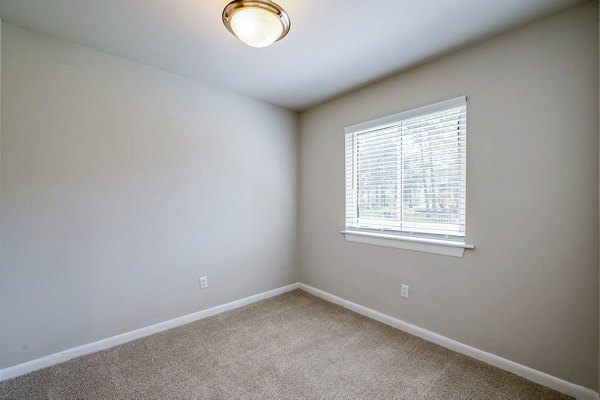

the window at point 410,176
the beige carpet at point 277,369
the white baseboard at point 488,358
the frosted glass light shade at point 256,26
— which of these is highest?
the frosted glass light shade at point 256,26

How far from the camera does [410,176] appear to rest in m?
2.45

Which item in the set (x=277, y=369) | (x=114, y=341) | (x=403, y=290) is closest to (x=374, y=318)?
(x=403, y=290)

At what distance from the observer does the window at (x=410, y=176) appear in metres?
2.17

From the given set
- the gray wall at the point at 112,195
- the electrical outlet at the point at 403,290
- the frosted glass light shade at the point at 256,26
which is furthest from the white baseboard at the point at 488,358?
the frosted glass light shade at the point at 256,26

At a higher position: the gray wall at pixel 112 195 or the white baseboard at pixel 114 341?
the gray wall at pixel 112 195

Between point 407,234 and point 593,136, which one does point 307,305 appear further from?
point 593,136

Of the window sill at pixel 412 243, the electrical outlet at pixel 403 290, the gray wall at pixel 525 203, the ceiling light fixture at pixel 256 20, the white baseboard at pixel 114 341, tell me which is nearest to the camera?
the ceiling light fixture at pixel 256 20

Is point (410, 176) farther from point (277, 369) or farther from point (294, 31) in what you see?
point (277, 369)

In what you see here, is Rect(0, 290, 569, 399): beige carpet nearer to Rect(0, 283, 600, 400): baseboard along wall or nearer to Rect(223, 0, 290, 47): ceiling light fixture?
Rect(0, 283, 600, 400): baseboard along wall

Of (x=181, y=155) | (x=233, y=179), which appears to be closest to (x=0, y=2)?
(x=181, y=155)

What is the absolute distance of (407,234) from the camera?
2.50 meters

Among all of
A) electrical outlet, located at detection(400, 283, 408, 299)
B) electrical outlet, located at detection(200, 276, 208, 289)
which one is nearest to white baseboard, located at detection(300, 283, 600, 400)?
electrical outlet, located at detection(400, 283, 408, 299)

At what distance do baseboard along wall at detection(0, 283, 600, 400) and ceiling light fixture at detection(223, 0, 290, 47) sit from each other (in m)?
2.53

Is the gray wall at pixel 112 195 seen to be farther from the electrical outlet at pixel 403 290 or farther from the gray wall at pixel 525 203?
the gray wall at pixel 525 203
